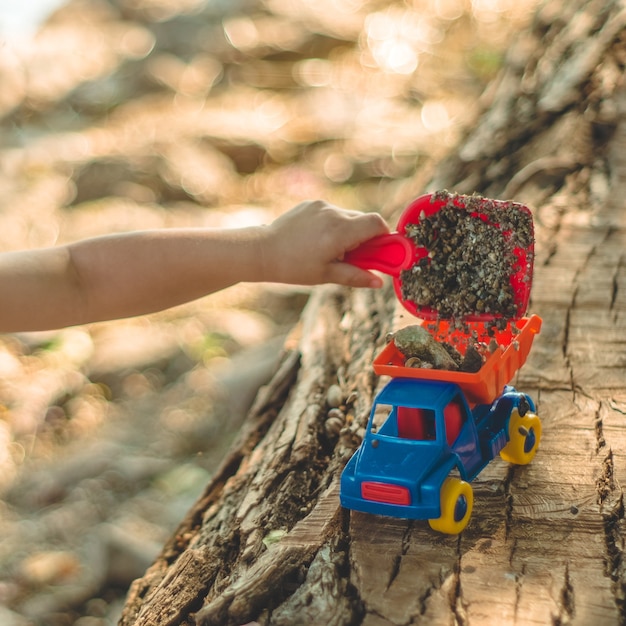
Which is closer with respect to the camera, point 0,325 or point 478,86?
point 0,325

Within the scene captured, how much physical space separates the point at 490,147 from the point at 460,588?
94.4 inches

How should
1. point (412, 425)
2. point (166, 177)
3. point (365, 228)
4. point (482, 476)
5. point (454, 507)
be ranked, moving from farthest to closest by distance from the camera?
1. point (166, 177)
2. point (365, 228)
3. point (482, 476)
4. point (412, 425)
5. point (454, 507)

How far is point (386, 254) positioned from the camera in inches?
89.8

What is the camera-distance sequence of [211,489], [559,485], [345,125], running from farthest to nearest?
[345,125]
[211,489]
[559,485]

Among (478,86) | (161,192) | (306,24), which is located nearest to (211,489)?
(161,192)

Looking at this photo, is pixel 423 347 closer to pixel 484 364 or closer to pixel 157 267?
pixel 484 364

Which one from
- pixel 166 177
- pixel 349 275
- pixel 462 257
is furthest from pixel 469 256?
pixel 166 177

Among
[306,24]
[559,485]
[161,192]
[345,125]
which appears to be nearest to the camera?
[559,485]

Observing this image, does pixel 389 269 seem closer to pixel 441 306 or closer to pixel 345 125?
pixel 441 306

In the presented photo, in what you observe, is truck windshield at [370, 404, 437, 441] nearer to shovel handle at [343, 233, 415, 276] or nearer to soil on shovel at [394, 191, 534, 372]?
soil on shovel at [394, 191, 534, 372]

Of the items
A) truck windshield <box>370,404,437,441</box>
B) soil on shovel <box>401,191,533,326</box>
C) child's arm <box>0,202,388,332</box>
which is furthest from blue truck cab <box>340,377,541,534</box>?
child's arm <box>0,202,388,332</box>

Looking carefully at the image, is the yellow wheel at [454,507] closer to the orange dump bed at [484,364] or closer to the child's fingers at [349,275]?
the orange dump bed at [484,364]

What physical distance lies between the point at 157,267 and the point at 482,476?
103cm

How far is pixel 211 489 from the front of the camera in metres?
→ 2.53
